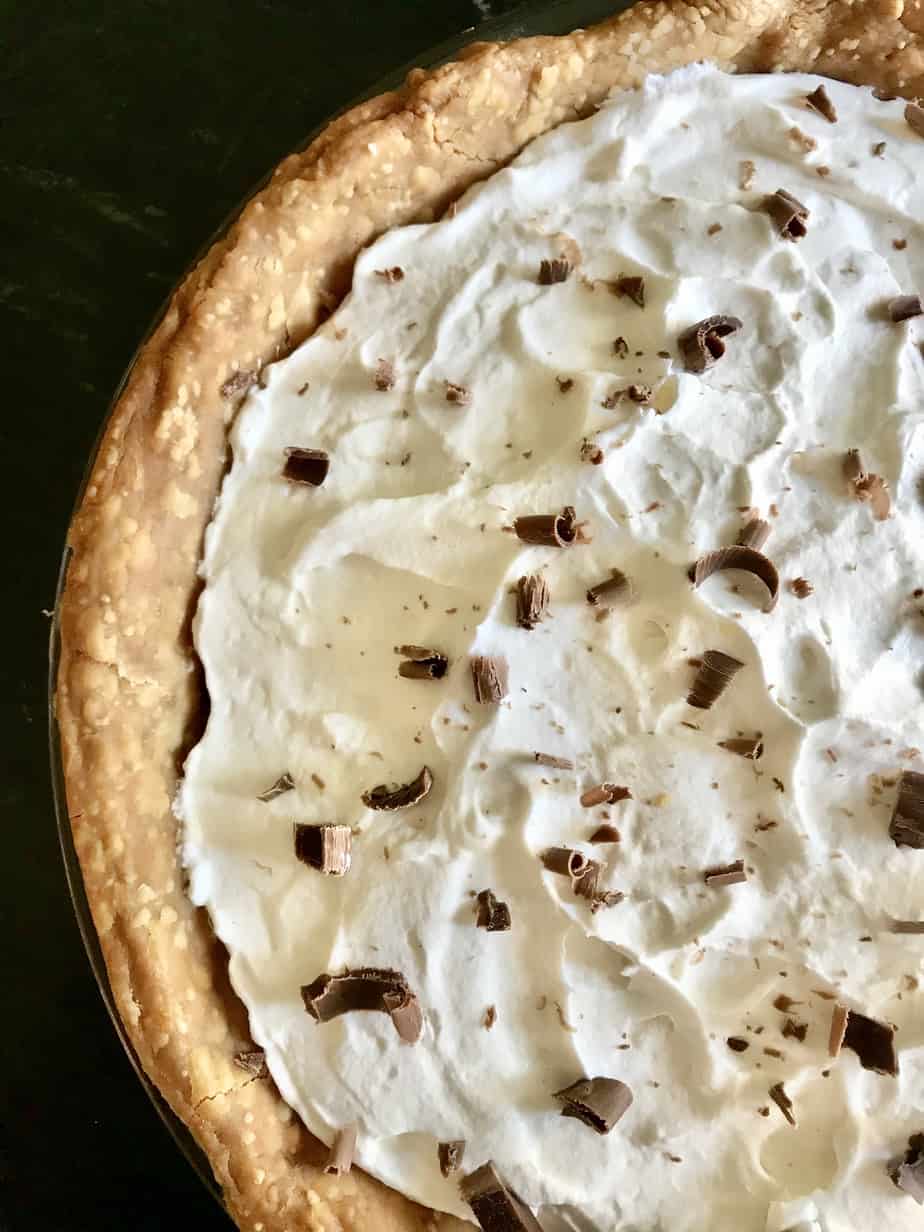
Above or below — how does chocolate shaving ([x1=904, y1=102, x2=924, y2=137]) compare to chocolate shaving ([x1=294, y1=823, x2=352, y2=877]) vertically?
above

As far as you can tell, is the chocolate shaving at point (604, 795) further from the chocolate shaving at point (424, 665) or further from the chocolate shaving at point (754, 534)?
the chocolate shaving at point (754, 534)

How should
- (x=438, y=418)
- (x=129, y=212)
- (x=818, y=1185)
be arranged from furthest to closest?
1. (x=129, y=212)
2. (x=438, y=418)
3. (x=818, y=1185)

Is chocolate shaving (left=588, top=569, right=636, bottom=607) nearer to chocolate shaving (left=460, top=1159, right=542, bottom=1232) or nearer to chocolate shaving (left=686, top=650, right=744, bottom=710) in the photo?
chocolate shaving (left=686, top=650, right=744, bottom=710)

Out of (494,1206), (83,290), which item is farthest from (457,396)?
(494,1206)

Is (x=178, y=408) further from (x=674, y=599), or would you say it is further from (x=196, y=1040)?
(x=196, y=1040)

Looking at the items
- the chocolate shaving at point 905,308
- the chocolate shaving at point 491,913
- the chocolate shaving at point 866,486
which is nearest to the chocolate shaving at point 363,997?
the chocolate shaving at point 491,913

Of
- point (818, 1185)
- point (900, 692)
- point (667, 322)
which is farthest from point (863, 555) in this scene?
point (818, 1185)

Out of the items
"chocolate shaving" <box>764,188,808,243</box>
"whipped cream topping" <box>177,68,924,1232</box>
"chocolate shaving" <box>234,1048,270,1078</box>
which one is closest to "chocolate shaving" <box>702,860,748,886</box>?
"whipped cream topping" <box>177,68,924,1232</box>
